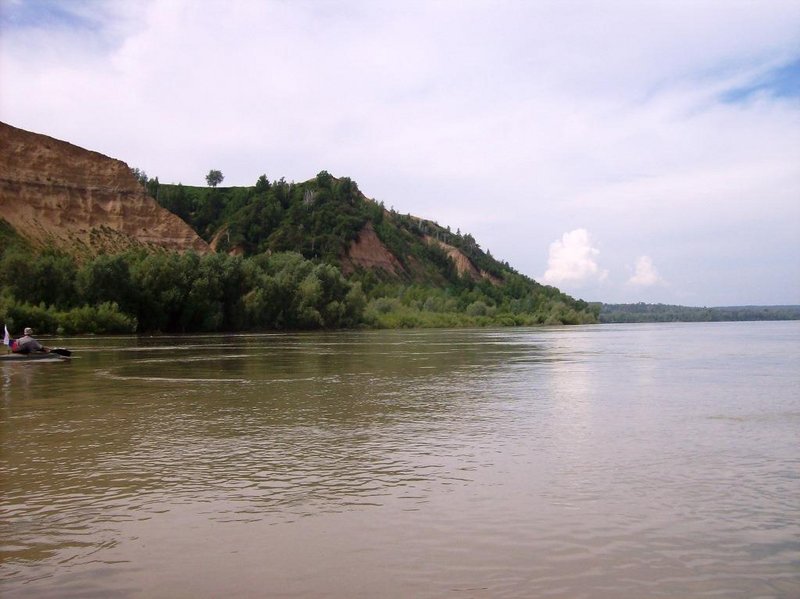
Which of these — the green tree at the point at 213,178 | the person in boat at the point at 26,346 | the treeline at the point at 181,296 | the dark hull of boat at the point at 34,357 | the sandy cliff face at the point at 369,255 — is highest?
the green tree at the point at 213,178

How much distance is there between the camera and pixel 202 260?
81.2 meters

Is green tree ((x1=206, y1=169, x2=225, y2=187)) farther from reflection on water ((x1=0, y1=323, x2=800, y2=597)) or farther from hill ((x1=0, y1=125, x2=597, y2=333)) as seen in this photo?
reflection on water ((x1=0, y1=323, x2=800, y2=597))

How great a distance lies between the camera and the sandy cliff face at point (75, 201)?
294 feet

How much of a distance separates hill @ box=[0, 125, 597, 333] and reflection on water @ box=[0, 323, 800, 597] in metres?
48.9

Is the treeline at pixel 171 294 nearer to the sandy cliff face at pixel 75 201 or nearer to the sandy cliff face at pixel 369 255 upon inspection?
the sandy cliff face at pixel 75 201

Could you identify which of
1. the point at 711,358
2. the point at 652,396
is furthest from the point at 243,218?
the point at 652,396

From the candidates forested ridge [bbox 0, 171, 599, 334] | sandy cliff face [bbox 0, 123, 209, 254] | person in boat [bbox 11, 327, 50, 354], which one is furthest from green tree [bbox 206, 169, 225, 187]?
person in boat [bbox 11, 327, 50, 354]

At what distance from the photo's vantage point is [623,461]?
1221 centimetres

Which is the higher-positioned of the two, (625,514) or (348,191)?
(348,191)

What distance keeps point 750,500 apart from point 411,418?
877cm

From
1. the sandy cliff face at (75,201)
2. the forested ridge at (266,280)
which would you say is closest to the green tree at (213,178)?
the forested ridge at (266,280)

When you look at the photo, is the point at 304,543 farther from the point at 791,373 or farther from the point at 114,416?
the point at 791,373

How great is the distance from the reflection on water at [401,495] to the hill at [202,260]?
160ft

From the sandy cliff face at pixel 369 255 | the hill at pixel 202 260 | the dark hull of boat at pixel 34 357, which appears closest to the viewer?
the dark hull of boat at pixel 34 357
